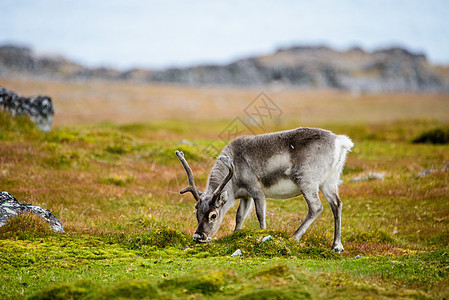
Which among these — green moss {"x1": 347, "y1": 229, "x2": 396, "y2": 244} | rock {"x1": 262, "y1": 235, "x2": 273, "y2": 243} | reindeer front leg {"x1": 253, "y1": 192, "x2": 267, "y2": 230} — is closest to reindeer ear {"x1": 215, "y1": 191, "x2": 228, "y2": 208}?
reindeer front leg {"x1": 253, "y1": 192, "x2": 267, "y2": 230}

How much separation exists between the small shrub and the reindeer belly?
988 inches

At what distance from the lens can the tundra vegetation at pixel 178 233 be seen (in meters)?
6.75

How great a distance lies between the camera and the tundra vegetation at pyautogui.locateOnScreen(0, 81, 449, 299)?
675cm

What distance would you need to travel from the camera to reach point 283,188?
39.8ft

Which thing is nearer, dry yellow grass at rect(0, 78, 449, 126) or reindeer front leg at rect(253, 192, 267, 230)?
reindeer front leg at rect(253, 192, 267, 230)

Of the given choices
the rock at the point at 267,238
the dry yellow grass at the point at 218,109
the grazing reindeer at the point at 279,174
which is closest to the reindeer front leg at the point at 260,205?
the grazing reindeer at the point at 279,174

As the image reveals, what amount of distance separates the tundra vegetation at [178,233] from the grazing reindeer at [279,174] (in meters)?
0.90

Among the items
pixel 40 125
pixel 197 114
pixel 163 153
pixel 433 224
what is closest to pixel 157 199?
pixel 163 153

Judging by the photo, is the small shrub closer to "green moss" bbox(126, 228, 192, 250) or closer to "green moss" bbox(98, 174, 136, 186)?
"green moss" bbox(98, 174, 136, 186)

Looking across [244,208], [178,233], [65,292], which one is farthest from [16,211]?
[244,208]

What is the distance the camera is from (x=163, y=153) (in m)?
23.5

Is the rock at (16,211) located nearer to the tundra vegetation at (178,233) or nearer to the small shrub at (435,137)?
the tundra vegetation at (178,233)

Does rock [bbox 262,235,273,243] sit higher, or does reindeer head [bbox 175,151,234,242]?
reindeer head [bbox 175,151,234,242]

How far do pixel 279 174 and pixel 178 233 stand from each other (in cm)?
338
